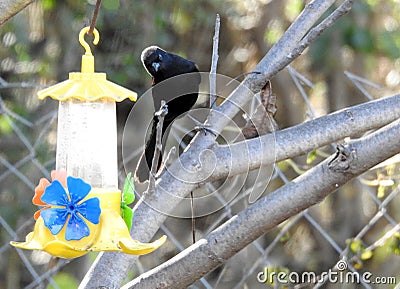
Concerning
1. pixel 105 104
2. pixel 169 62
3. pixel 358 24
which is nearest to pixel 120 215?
pixel 105 104

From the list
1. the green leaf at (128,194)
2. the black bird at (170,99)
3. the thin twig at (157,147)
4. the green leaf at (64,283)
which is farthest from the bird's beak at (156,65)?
the green leaf at (128,194)

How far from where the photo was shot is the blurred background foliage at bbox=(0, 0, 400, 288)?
3648 mm

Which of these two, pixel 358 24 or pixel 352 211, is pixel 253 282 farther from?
pixel 358 24

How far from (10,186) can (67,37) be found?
2.43 feet

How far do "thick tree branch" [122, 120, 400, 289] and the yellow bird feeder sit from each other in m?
0.20

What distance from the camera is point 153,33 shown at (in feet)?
12.4

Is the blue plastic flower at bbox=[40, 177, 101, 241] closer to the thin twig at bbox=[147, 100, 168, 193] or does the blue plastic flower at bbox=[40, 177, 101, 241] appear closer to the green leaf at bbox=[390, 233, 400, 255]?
the thin twig at bbox=[147, 100, 168, 193]

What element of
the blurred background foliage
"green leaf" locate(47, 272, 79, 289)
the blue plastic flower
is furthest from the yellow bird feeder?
the blurred background foliage

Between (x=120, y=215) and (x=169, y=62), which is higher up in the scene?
(x=169, y=62)

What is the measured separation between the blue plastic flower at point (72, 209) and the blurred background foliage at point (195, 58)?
84.0 inches

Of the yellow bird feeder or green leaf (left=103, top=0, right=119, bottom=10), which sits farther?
green leaf (left=103, top=0, right=119, bottom=10)

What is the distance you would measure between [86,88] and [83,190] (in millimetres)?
164

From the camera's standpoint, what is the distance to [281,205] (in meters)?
1.47

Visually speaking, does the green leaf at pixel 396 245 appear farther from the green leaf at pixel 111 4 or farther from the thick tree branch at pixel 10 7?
the green leaf at pixel 111 4
